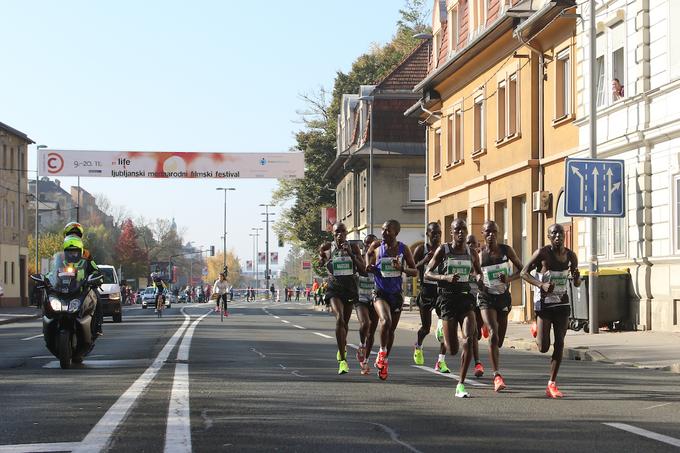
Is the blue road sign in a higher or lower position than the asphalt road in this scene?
higher

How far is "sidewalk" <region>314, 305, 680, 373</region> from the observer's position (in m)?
17.4

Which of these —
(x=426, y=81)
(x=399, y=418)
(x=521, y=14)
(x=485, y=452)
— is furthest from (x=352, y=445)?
(x=426, y=81)

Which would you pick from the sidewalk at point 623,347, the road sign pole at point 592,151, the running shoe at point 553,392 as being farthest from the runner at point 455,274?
the road sign pole at point 592,151

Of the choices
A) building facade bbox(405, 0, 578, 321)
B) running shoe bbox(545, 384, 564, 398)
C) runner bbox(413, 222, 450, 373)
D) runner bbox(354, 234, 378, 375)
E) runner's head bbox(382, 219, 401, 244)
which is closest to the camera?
running shoe bbox(545, 384, 564, 398)

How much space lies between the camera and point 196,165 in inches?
2168

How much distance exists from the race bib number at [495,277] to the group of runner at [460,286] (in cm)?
1

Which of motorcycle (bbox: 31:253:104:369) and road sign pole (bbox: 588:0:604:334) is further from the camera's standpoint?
road sign pole (bbox: 588:0:604:334)

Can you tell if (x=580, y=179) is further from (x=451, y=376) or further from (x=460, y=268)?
(x=460, y=268)

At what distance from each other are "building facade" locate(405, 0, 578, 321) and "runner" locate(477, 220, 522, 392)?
52.8 feet

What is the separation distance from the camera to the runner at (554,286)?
1206 centimetres

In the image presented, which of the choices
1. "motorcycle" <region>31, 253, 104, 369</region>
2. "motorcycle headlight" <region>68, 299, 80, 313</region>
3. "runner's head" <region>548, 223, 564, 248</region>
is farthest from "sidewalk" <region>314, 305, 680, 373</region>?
"motorcycle headlight" <region>68, 299, 80, 313</region>

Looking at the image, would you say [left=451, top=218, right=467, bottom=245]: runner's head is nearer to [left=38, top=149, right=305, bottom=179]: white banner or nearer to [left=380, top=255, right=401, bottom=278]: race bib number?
[left=380, top=255, right=401, bottom=278]: race bib number

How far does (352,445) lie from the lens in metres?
8.23

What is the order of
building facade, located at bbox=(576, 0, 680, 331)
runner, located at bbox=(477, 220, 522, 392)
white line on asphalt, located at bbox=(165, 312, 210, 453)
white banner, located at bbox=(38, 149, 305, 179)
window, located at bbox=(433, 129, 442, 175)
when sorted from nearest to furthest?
white line on asphalt, located at bbox=(165, 312, 210, 453) → runner, located at bbox=(477, 220, 522, 392) → building facade, located at bbox=(576, 0, 680, 331) → window, located at bbox=(433, 129, 442, 175) → white banner, located at bbox=(38, 149, 305, 179)
